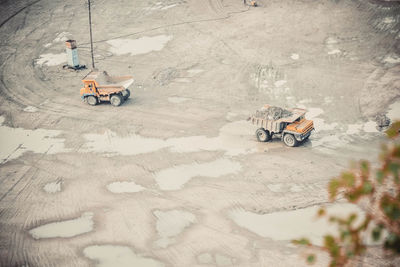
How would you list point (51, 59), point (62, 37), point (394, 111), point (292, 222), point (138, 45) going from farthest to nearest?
point (62, 37), point (138, 45), point (51, 59), point (394, 111), point (292, 222)

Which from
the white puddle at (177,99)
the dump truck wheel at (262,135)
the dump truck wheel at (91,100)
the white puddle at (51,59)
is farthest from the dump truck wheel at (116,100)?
the dump truck wheel at (262,135)

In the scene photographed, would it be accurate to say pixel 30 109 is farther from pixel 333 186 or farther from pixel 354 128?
Answer: pixel 333 186

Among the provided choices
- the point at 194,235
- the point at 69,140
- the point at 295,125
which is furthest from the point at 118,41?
the point at 194,235

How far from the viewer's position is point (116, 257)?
1239 centimetres

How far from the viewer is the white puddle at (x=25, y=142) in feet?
60.5

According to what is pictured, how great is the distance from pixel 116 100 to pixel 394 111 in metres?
14.3

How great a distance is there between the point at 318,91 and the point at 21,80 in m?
18.1

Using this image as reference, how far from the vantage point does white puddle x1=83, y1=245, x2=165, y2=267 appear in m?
12.1

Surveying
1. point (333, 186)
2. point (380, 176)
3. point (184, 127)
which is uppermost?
point (380, 176)

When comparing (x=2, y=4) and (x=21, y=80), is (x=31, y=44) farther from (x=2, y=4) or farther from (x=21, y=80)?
(x=2, y=4)

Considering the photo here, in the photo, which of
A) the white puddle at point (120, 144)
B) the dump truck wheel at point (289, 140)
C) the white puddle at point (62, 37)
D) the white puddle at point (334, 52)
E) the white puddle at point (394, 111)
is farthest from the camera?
the white puddle at point (62, 37)

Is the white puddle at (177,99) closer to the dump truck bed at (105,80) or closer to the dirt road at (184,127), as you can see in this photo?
the dirt road at (184,127)

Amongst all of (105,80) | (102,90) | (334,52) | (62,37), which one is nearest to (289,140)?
(334,52)

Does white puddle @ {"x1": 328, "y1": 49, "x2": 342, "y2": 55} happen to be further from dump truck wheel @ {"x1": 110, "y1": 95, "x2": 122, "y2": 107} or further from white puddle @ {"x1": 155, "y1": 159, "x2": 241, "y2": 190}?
dump truck wheel @ {"x1": 110, "y1": 95, "x2": 122, "y2": 107}
